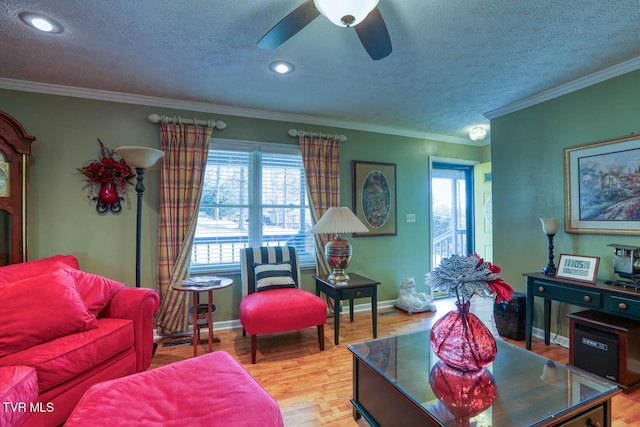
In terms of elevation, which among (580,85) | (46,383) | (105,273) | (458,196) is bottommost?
(46,383)

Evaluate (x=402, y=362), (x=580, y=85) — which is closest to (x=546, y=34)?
(x=580, y=85)

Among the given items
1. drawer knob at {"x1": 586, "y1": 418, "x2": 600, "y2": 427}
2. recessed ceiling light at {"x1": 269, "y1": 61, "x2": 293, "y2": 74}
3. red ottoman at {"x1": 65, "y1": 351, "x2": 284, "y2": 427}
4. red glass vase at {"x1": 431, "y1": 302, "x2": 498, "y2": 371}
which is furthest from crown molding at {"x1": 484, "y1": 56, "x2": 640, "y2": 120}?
red ottoman at {"x1": 65, "y1": 351, "x2": 284, "y2": 427}

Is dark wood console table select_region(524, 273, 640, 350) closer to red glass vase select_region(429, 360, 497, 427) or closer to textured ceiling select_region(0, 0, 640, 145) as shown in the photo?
red glass vase select_region(429, 360, 497, 427)

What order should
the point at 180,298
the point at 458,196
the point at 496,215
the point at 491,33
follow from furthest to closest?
the point at 458,196
the point at 496,215
the point at 180,298
the point at 491,33

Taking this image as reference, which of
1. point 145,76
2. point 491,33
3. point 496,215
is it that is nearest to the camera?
point 491,33

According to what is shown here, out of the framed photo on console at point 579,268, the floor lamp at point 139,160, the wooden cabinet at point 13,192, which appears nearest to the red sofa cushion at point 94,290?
the floor lamp at point 139,160

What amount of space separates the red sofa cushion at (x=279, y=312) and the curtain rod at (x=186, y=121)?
1.85m

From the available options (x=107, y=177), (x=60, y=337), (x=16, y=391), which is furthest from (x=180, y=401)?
(x=107, y=177)

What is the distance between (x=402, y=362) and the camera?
1.69 m

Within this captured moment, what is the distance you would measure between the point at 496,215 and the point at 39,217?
4.69 metres

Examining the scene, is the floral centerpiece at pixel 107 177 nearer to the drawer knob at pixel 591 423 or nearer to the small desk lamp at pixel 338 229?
the small desk lamp at pixel 338 229

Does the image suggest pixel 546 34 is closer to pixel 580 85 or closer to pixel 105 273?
pixel 580 85

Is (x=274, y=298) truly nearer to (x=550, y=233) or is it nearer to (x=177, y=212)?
(x=177, y=212)

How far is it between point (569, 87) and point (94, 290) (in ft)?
14.3
